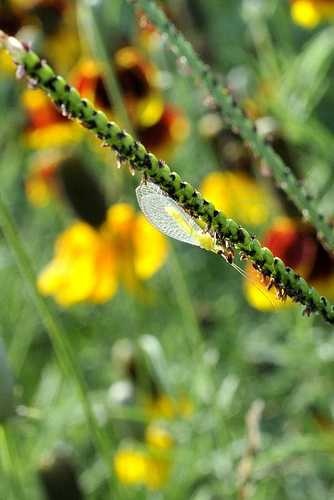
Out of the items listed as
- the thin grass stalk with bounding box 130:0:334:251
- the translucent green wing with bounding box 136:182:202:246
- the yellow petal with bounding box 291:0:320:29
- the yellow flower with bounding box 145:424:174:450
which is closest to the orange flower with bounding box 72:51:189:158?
the yellow petal with bounding box 291:0:320:29

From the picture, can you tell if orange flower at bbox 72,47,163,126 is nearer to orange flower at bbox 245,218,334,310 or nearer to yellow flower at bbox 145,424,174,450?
orange flower at bbox 245,218,334,310

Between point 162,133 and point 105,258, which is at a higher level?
point 162,133

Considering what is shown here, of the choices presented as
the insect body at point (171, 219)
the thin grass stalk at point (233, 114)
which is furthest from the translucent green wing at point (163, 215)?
the thin grass stalk at point (233, 114)

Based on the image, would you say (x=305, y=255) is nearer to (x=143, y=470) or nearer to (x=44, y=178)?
(x=143, y=470)

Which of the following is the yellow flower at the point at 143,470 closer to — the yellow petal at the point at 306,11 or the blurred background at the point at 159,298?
the blurred background at the point at 159,298

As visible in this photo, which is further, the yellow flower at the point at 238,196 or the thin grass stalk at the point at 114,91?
the yellow flower at the point at 238,196

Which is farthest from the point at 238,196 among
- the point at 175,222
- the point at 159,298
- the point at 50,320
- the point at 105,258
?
the point at 175,222
